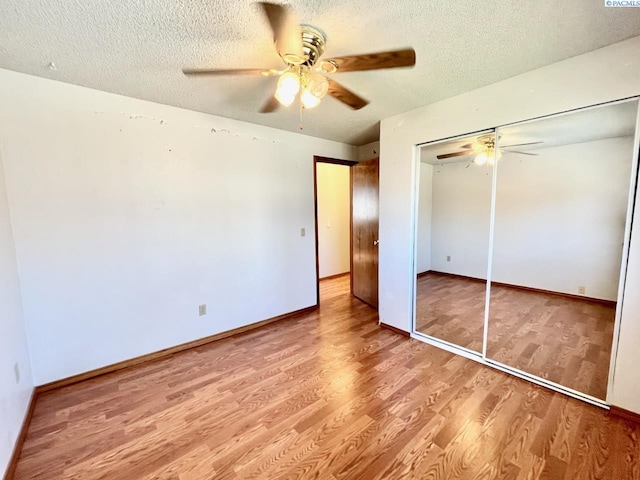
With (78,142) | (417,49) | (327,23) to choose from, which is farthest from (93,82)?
(417,49)

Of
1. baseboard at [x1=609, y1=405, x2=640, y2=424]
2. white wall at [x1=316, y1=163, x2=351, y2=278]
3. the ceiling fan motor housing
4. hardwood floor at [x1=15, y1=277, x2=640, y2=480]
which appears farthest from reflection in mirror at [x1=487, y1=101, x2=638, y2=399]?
white wall at [x1=316, y1=163, x2=351, y2=278]

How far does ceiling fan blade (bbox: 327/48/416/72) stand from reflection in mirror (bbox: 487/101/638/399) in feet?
4.99

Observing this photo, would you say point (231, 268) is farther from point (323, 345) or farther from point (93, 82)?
point (93, 82)

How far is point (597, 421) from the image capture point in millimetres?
1701

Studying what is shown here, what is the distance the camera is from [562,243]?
328 centimetres

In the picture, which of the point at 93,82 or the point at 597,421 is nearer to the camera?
the point at 597,421

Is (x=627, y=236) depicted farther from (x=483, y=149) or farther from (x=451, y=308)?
(x=451, y=308)

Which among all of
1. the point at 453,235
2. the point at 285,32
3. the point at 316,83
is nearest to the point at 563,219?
the point at 453,235

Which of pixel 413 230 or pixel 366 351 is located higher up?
pixel 413 230

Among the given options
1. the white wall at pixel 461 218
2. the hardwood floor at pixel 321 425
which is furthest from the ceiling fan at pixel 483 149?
the hardwood floor at pixel 321 425

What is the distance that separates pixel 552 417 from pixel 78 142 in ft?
13.3

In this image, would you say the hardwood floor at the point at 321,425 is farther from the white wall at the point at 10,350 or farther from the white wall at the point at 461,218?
the white wall at the point at 461,218

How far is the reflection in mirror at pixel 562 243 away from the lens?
220 centimetres

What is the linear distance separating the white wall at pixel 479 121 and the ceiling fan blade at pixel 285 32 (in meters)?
1.70
